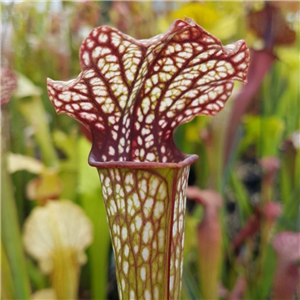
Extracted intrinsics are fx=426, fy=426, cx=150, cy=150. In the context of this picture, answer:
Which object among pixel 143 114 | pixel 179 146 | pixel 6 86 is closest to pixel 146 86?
pixel 143 114

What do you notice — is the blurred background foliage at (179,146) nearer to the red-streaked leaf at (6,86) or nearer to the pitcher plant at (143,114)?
the red-streaked leaf at (6,86)

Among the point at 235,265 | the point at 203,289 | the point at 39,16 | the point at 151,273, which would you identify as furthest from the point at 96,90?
the point at 39,16

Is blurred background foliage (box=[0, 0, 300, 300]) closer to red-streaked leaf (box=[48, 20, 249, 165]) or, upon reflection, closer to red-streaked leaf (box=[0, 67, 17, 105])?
red-streaked leaf (box=[0, 67, 17, 105])

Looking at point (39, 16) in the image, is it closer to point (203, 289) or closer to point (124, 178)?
point (203, 289)

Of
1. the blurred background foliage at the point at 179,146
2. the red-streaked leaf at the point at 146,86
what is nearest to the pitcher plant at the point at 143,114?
the red-streaked leaf at the point at 146,86

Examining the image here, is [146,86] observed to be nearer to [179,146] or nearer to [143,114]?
[143,114]

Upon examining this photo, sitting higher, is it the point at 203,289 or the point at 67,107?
the point at 67,107

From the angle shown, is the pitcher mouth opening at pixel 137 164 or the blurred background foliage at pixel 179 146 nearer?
the pitcher mouth opening at pixel 137 164
